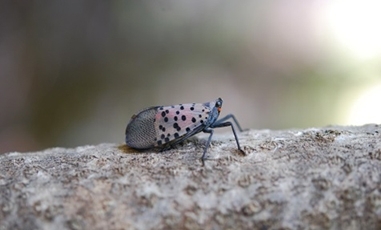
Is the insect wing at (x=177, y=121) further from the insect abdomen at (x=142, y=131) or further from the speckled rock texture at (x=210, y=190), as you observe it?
the speckled rock texture at (x=210, y=190)

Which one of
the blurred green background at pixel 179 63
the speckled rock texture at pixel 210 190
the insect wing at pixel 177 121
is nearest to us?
the speckled rock texture at pixel 210 190

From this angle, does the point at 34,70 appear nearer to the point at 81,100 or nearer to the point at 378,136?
the point at 81,100

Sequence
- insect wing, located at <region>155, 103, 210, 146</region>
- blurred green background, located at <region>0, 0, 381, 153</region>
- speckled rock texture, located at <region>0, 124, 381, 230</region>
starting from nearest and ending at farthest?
speckled rock texture, located at <region>0, 124, 381, 230</region> < insect wing, located at <region>155, 103, 210, 146</region> < blurred green background, located at <region>0, 0, 381, 153</region>

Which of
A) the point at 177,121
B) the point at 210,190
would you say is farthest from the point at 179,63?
the point at 210,190

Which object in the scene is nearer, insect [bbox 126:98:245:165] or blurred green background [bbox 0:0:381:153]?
insect [bbox 126:98:245:165]

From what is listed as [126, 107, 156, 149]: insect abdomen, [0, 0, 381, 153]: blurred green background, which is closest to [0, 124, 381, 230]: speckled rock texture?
[126, 107, 156, 149]: insect abdomen

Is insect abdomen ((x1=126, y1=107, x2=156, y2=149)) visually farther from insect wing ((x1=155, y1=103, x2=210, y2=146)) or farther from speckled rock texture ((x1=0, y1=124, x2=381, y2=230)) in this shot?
speckled rock texture ((x1=0, y1=124, x2=381, y2=230))

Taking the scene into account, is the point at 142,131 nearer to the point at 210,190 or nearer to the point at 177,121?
the point at 177,121

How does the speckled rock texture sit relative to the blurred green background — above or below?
below

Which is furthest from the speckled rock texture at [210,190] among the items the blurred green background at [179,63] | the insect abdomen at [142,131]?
the blurred green background at [179,63]
